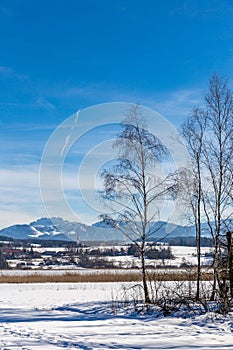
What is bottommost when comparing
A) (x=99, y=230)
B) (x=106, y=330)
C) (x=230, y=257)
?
(x=106, y=330)

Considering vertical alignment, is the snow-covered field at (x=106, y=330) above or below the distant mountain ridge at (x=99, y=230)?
below

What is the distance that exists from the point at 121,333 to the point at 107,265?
45.0m

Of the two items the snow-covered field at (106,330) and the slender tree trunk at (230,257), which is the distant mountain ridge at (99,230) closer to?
the slender tree trunk at (230,257)

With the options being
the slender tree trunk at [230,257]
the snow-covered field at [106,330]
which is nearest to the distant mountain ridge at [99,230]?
the slender tree trunk at [230,257]

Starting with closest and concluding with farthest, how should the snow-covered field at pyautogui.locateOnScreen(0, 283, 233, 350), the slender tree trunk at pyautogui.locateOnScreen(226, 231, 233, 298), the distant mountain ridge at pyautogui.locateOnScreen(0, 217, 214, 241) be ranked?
the snow-covered field at pyautogui.locateOnScreen(0, 283, 233, 350)
the slender tree trunk at pyautogui.locateOnScreen(226, 231, 233, 298)
the distant mountain ridge at pyautogui.locateOnScreen(0, 217, 214, 241)

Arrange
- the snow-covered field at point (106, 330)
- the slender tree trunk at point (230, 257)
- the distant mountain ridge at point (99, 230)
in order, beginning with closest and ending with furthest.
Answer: the snow-covered field at point (106, 330), the slender tree trunk at point (230, 257), the distant mountain ridge at point (99, 230)

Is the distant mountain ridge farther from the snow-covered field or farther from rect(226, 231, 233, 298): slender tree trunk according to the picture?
the snow-covered field

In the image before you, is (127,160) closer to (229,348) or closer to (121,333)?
(121,333)

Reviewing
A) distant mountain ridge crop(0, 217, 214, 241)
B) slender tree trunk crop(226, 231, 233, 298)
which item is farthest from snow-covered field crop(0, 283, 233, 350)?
distant mountain ridge crop(0, 217, 214, 241)

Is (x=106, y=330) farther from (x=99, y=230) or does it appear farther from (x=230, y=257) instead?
(x=99, y=230)

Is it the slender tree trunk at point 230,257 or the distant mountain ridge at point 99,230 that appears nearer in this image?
the slender tree trunk at point 230,257

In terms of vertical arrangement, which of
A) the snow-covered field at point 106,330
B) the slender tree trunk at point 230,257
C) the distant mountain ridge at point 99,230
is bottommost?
the snow-covered field at point 106,330

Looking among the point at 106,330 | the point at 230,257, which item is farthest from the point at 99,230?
the point at 106,330

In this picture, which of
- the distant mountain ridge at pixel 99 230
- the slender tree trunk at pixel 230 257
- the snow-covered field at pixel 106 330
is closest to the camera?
the snow-covered field at pixel 106 330
